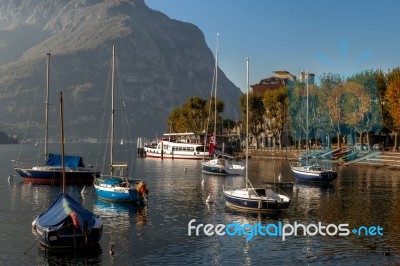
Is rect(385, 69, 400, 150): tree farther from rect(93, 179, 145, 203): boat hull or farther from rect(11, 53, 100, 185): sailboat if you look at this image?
rect(93, 179, 145, 203): boat hull

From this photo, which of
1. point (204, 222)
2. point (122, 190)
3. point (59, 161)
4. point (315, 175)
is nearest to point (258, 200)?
point (204, 222)

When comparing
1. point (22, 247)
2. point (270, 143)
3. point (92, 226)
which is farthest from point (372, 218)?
point (270, 143)

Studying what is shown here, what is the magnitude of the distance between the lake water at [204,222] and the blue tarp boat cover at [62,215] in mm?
1921

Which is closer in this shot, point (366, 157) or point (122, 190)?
point (122, 190)

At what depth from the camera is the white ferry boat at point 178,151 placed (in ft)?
493

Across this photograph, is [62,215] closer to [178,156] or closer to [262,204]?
[262,204]

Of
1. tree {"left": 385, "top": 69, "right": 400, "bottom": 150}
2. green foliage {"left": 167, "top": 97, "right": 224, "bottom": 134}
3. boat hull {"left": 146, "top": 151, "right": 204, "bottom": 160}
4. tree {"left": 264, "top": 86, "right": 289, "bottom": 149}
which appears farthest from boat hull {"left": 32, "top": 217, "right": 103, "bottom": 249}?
green foliage {"left": 167, "top": 97, "right": 224, "bottom": 134}

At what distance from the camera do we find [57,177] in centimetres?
7788

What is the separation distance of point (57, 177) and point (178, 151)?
258 ft

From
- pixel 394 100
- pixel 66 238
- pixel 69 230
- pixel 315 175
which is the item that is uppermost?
pixel 394 100

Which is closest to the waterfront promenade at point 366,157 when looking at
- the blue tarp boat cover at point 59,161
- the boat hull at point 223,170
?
the boat hull at point 223,170

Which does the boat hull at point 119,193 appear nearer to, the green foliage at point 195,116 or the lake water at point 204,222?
the lake water at point 204,222

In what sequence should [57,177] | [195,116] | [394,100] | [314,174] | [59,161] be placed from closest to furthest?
1. [57,177]
2. [314,174]
3. [59,161]
4. [394,100]
5. [195,116]

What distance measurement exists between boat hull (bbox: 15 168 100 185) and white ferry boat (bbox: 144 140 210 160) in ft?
215
